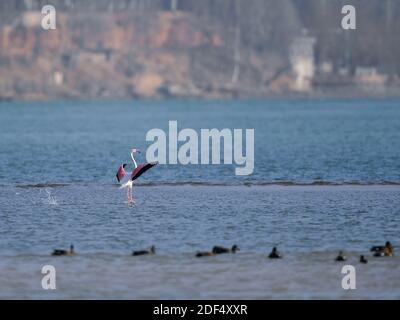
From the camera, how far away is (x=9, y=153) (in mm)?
64875

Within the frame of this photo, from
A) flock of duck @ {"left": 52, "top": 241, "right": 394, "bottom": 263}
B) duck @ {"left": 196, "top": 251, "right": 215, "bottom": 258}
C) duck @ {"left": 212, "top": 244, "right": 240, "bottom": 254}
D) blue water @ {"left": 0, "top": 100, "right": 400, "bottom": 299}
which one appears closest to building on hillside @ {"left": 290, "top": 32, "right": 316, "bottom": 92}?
blue water @ {"left": 0, "top": 100, "right": 400, "bottom": 299}

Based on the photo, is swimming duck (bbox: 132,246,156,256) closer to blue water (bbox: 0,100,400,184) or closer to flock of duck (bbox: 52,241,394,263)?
A: flock of duck (bbox: 52,241,394,263)

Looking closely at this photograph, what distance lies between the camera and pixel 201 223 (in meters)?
31.8

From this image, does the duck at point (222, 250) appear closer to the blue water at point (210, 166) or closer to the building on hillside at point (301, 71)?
the blue water at point (210, 166)

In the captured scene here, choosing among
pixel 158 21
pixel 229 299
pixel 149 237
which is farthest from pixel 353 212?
pixel 158 21

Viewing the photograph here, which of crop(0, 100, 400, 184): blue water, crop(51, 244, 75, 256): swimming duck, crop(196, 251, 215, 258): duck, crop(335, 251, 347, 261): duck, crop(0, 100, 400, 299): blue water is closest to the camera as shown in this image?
crop(0, 100, 400, 299): blue water

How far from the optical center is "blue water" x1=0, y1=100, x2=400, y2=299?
2391cm

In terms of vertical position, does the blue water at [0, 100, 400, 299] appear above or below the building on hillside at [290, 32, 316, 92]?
below

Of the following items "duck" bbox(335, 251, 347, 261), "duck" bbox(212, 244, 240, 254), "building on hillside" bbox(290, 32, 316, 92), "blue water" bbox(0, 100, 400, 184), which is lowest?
"duck" bbox(335, 251, 347, 261)

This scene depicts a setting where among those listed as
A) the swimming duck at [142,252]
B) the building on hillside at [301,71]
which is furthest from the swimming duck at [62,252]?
the building on hillside at [301,71]
